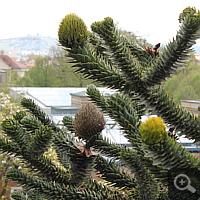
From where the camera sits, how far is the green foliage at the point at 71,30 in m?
0.58

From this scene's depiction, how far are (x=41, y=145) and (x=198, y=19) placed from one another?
537mm

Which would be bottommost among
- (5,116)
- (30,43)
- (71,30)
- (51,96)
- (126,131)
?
(5,116)

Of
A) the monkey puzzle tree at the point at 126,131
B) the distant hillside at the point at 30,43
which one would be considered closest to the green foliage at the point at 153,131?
the monkey puzzle tree at the point at 126,131

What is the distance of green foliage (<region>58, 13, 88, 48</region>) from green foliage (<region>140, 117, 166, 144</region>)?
0.28 metres

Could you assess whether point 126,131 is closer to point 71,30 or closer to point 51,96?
point 71,30

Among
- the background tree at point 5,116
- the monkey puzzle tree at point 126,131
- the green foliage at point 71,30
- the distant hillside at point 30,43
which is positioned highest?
the distant hillside at point 30,43

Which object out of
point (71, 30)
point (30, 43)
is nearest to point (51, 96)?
point (71, 30)

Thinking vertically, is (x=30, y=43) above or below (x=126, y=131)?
above

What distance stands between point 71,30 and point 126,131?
1.11 feet

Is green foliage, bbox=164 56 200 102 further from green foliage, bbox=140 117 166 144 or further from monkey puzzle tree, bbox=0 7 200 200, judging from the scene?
green foliage, bbox=140 117 166 144

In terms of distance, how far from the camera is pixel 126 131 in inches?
29.7

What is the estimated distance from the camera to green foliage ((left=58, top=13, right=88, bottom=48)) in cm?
58

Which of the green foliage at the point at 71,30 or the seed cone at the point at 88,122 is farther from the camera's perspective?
the seed cone at the point at 88,122

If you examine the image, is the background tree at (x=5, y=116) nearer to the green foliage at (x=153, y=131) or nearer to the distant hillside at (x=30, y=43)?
the green foliage at (x=153, y=131)
